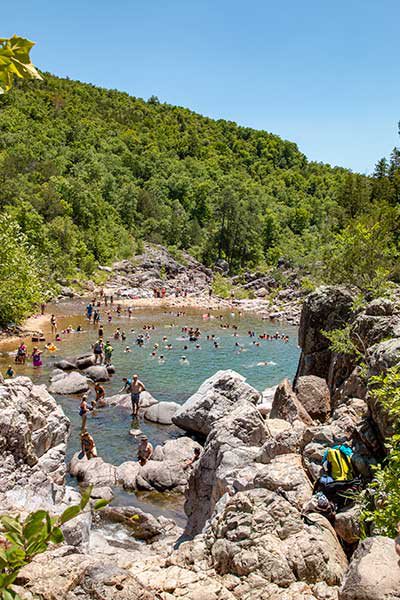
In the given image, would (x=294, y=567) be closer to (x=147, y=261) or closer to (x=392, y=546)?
(x=392, y=546)

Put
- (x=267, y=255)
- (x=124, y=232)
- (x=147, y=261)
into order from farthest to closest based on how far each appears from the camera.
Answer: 1. (x=267, y=255)
2. (x=124, y=232)
3. (x=147, y=261)

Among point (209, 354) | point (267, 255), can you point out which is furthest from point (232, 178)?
point (209, 354)

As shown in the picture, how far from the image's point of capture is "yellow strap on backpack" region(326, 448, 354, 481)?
9773mm

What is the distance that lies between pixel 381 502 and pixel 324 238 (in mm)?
86821

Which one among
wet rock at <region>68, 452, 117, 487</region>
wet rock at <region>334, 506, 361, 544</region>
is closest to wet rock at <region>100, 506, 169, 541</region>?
wet rock at <region>68, 452, 117, 487</region>

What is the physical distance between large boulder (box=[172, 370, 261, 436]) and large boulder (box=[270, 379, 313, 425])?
111 centimetres

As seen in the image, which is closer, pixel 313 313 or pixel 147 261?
pixel 313 313

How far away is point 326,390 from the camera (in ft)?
67.1

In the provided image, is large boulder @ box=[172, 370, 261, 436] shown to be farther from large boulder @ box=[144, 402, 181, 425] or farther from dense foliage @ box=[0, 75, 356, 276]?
dense foliage @ box=[0, 75, 356, 276]

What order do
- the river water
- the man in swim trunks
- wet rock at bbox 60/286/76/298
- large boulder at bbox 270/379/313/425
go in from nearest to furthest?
large boulder at bbox 270/379/313/425 < the river water < the man in swim trunks < wet rock at bbox 60/286/76/298

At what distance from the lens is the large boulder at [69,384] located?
91.1 ft

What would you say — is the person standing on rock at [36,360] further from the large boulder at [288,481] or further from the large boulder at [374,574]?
the large boulder at [374,574]

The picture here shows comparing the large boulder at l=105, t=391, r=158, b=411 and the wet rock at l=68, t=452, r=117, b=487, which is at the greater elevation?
the large boulder at l=105, t=391, r=158, b=411

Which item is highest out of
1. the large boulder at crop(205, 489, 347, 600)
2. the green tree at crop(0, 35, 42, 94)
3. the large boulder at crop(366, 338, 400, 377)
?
the green tree at crop(0, 35, 42, 94)
